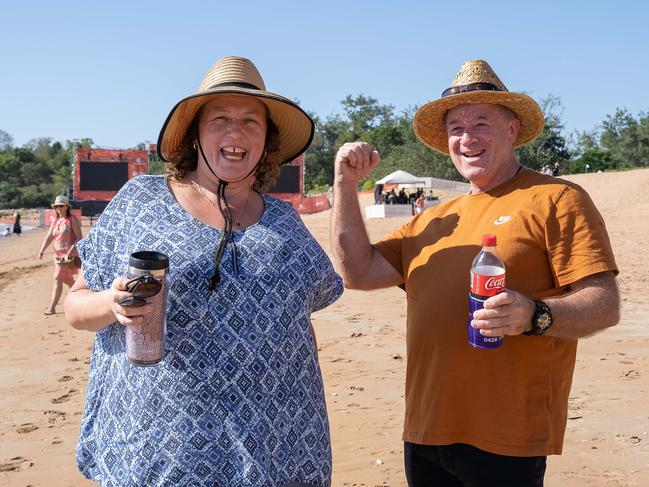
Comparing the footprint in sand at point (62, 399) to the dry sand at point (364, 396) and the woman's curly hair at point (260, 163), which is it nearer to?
the dry sand at point (364, 396)

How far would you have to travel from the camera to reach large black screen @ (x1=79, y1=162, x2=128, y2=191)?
153 ft

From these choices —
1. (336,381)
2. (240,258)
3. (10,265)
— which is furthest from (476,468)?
(10,265)

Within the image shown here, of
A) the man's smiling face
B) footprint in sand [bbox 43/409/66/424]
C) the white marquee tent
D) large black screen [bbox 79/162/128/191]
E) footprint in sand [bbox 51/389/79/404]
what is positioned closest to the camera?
the man's smiling face

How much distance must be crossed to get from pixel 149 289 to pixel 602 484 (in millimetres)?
3448

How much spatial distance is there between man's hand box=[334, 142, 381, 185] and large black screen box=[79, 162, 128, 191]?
46.3 m

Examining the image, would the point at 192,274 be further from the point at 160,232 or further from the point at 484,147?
the point at 484,147

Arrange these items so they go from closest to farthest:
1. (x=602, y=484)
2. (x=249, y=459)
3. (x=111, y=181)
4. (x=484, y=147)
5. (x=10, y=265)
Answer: (x=249, y=459)
(x=484, y=147)
(x=602, y=484)
(x=10, y=265)
(x=111, y=181)

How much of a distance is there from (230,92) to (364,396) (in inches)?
167

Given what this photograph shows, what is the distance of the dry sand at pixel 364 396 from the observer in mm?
4625

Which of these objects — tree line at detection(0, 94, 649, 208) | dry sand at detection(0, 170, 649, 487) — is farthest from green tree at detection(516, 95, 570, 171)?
dry sand at detection(0, 170, 649, 487)

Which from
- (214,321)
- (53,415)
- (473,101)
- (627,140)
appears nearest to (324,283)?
(214,321)

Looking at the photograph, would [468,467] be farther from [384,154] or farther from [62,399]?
[384,154]

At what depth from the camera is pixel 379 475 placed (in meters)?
4.54

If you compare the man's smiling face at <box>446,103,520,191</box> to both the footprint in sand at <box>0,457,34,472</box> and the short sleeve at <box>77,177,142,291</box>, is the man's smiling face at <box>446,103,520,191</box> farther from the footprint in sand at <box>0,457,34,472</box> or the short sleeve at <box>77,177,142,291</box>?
the footprint in sand at <box>0,457,34,472</box>
